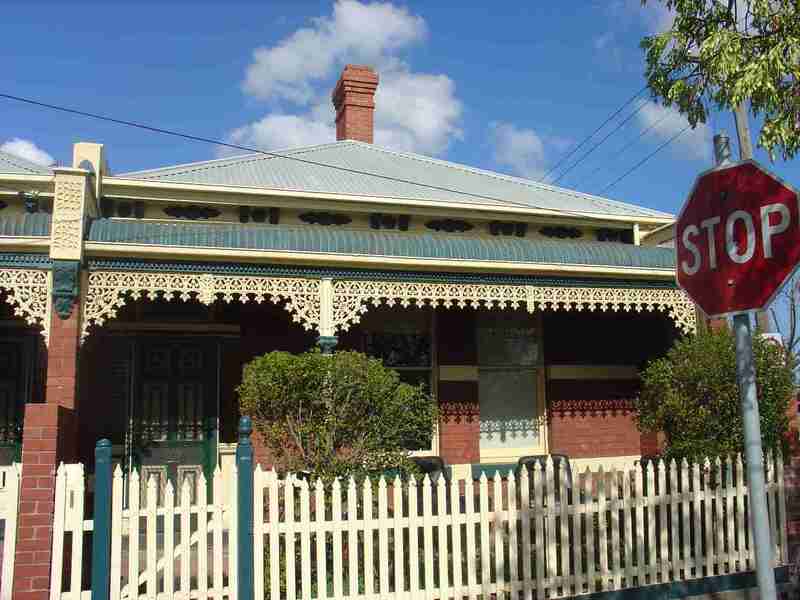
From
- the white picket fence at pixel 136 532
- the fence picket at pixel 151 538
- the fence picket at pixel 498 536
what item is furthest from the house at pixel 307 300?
the fence picket at pixel 498 536

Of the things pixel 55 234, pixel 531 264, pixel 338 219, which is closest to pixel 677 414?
A: pixel 531 264

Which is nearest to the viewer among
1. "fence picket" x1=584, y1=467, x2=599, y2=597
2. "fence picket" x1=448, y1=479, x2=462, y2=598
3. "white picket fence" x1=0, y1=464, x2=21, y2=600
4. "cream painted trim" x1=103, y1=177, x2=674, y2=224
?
"white picket fence" x1=0, y1=464, x2=21, y2=600

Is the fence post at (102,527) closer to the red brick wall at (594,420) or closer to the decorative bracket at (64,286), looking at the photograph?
the decorative bracket at (64,286)

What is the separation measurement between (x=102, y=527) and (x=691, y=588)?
15.8 ft

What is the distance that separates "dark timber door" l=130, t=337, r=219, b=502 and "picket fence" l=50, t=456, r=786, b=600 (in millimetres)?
2992

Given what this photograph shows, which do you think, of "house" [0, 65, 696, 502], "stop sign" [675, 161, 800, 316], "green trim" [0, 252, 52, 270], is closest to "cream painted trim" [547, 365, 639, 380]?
"house" [0, 65, 696, 502]

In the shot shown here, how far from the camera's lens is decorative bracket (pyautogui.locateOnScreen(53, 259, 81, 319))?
7586 mm

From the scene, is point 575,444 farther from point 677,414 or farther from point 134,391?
point 134,391

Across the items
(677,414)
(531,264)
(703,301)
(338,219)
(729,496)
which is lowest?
(729,496)

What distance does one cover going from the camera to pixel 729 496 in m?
6.40

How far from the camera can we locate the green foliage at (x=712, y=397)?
7473mm

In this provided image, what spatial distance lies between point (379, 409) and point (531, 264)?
384 cm

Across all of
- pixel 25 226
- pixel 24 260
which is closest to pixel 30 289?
pixel 24 260

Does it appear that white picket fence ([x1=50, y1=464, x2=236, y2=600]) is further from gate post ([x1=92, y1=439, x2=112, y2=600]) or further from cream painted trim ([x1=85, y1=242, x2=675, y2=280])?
cream painted trim ([x1=85, y1=242, x2=675, y2=280])
